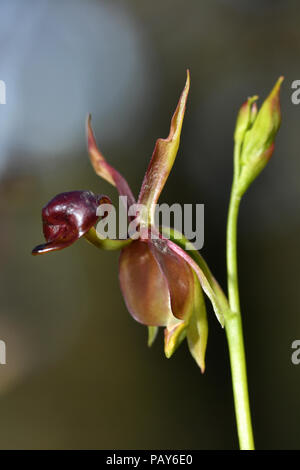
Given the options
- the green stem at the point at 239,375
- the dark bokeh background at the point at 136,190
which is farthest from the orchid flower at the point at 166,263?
the dark bokeh background at the point at 136,190

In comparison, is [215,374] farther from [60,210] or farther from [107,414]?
[60,210]

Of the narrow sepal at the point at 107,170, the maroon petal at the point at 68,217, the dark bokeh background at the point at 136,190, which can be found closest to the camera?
the maroon petal at the point at 68,217

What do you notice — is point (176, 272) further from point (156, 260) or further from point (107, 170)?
point (107, 170)

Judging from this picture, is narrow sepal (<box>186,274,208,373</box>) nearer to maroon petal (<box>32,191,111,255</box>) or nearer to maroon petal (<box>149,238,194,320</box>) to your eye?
maroon petal (<box>149,238,194,320</box>)

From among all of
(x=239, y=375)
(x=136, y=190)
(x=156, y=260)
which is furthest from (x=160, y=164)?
(x=136, y=190)

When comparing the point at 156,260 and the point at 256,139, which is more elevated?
the point at 256,139

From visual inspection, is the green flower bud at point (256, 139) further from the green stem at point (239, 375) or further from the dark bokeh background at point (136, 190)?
the dark bokeh background at point (136, 190)

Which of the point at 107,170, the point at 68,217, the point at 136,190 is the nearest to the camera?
the point at 68,217

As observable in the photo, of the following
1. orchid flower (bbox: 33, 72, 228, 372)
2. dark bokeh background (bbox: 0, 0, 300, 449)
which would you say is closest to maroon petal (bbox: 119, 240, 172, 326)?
orchid flower (bbox: 33, 72, 228, 372)
